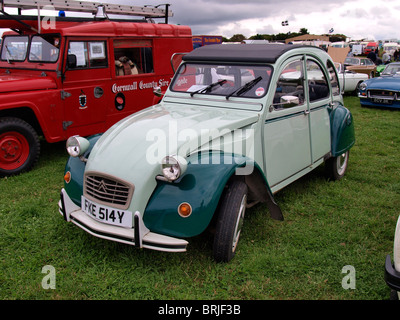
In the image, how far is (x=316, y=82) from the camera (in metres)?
4.67

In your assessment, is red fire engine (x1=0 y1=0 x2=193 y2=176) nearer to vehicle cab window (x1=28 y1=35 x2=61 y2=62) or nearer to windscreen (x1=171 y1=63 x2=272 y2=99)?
vehicle cab window (x1=28 y1=35 x2=61 y2=62)

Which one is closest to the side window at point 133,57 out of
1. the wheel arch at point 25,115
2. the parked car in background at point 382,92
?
the wheel arch at point 25,115

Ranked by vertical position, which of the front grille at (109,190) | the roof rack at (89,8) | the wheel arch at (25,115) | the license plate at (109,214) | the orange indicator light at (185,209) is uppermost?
the roof rack at (89,8)

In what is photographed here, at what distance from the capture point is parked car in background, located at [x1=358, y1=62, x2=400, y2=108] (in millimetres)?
10555

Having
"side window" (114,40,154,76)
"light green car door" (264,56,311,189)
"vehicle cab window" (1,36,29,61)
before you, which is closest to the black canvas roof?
"light green car door" (264,56,311,189)

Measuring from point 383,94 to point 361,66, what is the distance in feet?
17.7

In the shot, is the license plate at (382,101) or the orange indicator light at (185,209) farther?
the license plate at (382,101)

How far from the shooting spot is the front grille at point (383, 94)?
10581 millimetres

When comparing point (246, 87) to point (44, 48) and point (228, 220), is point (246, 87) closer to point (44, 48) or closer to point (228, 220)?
point (228, 220)

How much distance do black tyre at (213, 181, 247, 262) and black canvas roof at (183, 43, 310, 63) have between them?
4.88 ft

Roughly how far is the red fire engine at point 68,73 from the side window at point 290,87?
344 cm

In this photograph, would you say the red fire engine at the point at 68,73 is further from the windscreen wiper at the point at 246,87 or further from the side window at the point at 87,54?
the windscreen wiper at the point at 246,87
